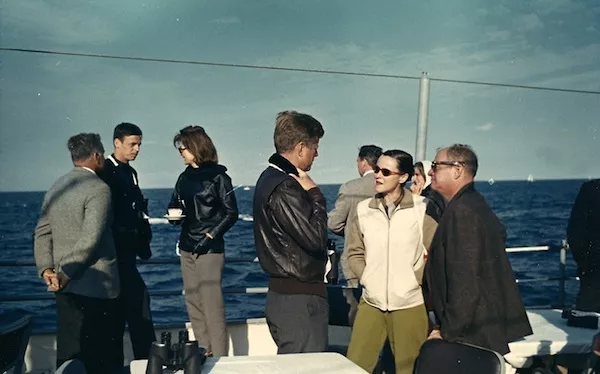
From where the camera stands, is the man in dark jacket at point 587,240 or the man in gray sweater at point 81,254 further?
the man in gray sweater at point 81,254

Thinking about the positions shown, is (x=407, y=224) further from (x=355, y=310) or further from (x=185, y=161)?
(x=185, y=161)

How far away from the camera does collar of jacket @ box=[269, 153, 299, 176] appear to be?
3.01m

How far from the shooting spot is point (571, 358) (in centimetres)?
338

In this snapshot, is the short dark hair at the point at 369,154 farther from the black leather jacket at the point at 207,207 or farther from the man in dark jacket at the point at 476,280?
the man in dark jacket at the point at 476,280

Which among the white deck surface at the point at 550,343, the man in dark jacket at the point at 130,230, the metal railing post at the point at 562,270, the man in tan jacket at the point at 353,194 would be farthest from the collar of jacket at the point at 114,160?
the metal railing post at the point at 562,270

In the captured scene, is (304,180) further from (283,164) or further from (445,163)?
(445,163)

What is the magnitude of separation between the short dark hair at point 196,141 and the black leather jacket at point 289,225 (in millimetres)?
1163

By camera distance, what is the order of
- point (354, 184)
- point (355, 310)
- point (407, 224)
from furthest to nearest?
point (354, 184), point (355, 310), point (407, 224)

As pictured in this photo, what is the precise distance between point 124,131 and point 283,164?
1571mm

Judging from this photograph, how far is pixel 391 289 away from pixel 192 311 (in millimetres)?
1577

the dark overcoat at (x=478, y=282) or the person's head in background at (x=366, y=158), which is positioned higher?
the person's head in background at (x=366, y=158)

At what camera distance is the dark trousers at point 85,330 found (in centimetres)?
365

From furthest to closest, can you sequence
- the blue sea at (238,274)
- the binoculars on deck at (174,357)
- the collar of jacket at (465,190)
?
the blue sea at (238,274) < the collar of jacket at (465,190) < the binoculars on deck at (174,357)

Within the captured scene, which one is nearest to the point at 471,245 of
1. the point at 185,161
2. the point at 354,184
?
the point at 354,184
